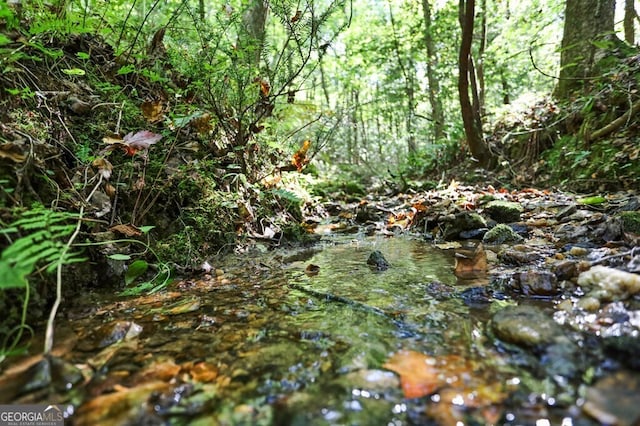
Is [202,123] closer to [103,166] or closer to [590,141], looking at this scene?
[103,166]

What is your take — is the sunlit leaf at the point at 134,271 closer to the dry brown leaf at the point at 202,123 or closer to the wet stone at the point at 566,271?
the dry brown leaf at the point at 202,123

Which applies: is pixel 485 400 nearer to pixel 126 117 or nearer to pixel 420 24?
pixel 126 117

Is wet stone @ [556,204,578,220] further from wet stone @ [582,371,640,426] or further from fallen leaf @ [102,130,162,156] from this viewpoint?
fallen leaf @ [102,130,162,156]

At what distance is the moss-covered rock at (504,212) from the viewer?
4.28 meters

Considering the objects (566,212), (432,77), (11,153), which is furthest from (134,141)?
(432,77)

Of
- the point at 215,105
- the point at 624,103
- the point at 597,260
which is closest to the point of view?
the point at 597,260

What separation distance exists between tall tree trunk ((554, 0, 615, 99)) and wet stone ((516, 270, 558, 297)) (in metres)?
6.18

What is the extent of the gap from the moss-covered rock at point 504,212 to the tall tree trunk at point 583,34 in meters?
3.81

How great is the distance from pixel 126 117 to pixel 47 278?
6.38 feet

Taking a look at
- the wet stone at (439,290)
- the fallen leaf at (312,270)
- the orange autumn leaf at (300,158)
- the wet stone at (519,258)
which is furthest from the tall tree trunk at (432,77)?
the wet stone at (439,290)

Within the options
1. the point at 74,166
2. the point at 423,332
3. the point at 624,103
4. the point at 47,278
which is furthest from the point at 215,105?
the point at 624,103

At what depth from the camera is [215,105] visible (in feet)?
13.0

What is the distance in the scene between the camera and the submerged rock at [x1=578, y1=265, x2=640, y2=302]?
1.58m

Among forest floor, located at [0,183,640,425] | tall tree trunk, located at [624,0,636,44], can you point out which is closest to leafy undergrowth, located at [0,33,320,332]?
forest floor, located at [0,183,640,425]
